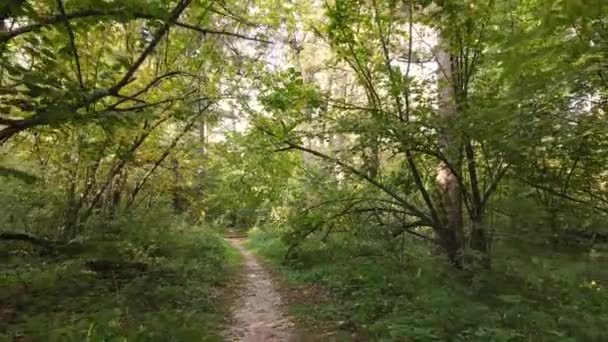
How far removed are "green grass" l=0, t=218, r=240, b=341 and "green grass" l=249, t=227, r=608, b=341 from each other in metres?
2.01

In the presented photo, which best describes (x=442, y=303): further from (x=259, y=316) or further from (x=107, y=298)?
(x=107, y=298)

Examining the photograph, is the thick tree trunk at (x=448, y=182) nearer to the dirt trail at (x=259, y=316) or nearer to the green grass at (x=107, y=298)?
the dirt trail at (x=259, y=316)

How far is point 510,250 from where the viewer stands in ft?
29.7

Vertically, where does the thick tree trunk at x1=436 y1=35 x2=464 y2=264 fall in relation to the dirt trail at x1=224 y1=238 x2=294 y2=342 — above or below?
above

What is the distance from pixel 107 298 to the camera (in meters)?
7.25

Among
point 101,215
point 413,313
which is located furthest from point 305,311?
point 101,215

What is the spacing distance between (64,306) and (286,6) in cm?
726

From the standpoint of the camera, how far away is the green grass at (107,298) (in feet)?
18.8

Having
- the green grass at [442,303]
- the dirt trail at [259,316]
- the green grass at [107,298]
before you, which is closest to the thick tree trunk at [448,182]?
the green grass at [442,303]

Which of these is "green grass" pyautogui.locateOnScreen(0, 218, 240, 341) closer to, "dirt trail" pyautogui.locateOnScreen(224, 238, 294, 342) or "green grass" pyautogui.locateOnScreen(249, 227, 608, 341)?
"dirt trail" pyautogui.locateOnScreen(224, 238, 294, 342)

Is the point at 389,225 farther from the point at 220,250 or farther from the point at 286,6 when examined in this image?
the point at 220,250

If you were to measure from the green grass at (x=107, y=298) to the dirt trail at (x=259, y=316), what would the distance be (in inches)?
12.4

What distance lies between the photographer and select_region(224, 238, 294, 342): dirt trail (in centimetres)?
690

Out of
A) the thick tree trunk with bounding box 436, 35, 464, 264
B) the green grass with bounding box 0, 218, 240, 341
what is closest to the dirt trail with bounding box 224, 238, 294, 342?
the green grass with bounding box 0, 218, 240, 341
